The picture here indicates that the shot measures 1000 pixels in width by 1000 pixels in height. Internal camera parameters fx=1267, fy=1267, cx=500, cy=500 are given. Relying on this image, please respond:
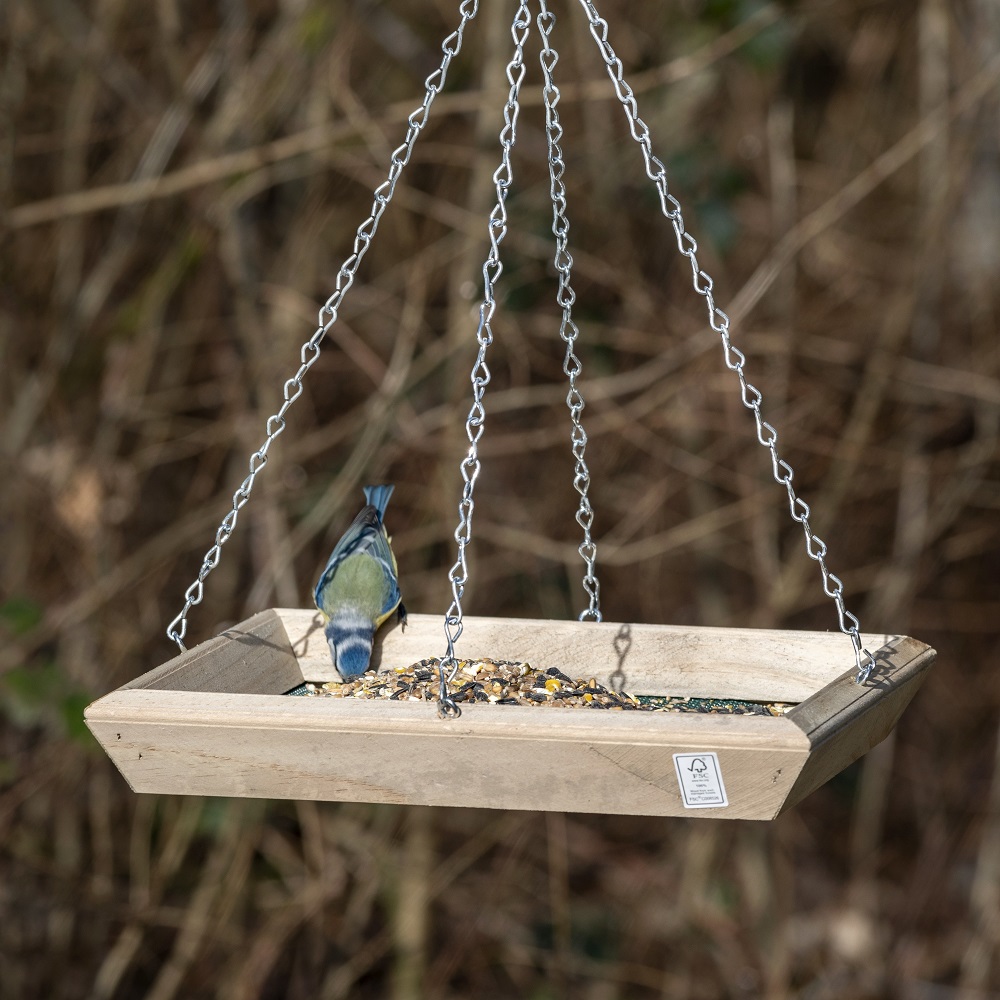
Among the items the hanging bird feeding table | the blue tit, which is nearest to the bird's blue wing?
the blue tit

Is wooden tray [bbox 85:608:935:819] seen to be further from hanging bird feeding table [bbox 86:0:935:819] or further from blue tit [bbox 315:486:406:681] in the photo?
blue tit [bbox 315:486:406:681]

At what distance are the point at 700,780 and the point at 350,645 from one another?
3.14ft

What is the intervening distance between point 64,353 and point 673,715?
3.71m

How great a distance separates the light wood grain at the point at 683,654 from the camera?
8.47 ft

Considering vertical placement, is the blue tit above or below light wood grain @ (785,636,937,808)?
above

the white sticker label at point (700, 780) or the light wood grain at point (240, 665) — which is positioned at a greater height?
the light wood grain at point (240, 665)

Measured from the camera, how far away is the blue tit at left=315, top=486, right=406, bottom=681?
8.69ft

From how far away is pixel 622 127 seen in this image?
5477mm

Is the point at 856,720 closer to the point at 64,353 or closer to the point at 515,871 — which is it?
the point at 64,353

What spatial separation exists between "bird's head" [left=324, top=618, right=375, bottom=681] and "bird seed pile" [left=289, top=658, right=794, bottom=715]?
0.09ft

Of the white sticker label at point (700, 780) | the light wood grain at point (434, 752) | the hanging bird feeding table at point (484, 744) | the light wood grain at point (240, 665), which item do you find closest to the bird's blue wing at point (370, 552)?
the light wood grain at point (240, 665)

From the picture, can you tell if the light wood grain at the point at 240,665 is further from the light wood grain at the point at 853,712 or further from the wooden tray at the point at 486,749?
the light wood grain at the point at 853,712

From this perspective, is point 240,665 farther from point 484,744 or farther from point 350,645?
point 484,744

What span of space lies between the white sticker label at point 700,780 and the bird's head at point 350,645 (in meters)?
0.91
